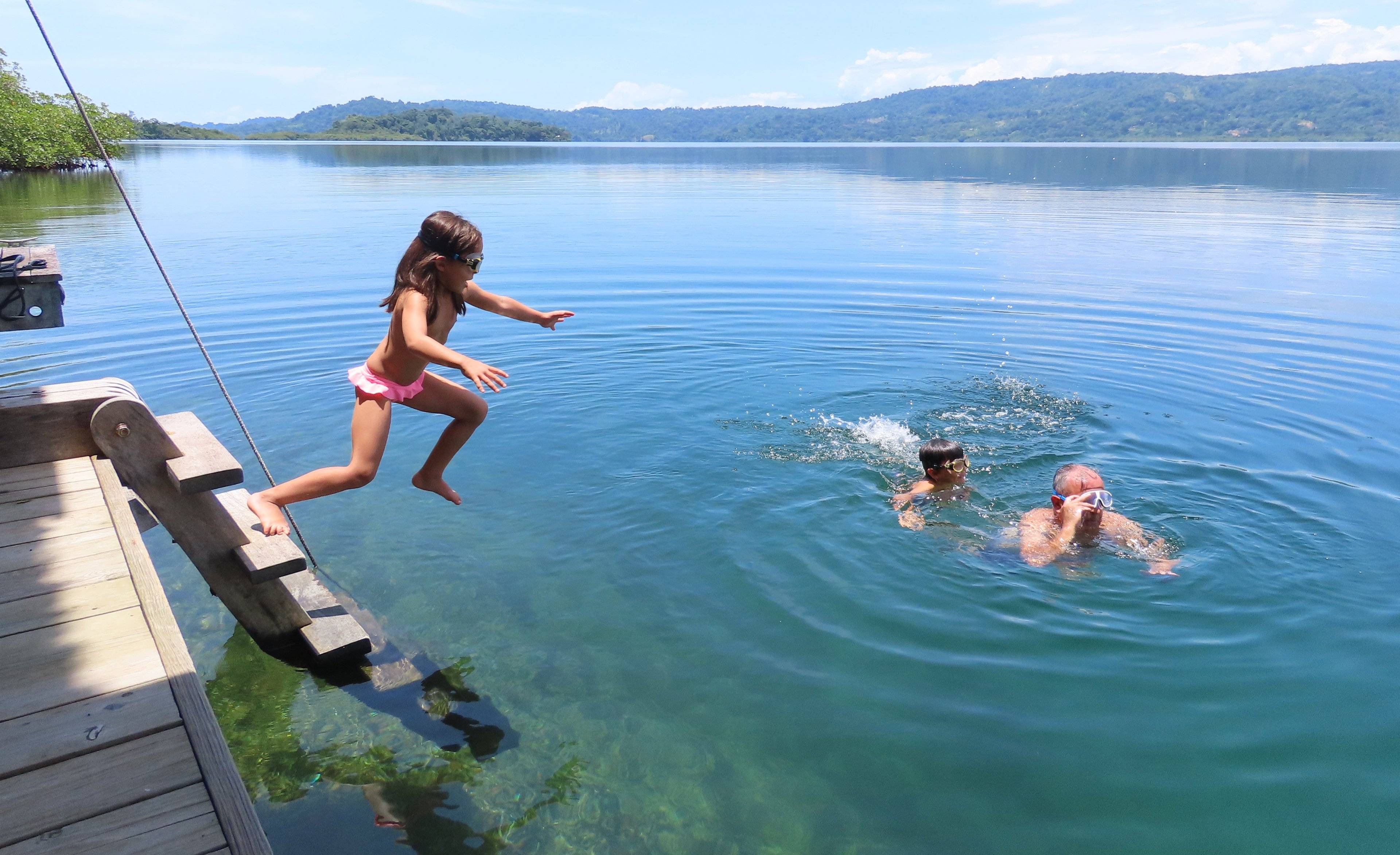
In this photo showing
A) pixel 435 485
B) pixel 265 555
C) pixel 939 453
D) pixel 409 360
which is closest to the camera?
pixel 265 555

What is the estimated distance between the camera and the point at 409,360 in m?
5.21

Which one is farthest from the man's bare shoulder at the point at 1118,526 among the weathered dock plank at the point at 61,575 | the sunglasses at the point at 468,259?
the weathered dock plank at the point at 61,575

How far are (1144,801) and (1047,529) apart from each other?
8.96 ft

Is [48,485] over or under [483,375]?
under

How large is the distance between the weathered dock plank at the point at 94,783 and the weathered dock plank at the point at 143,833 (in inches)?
1.3

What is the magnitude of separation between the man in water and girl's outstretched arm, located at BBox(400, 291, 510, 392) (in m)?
4.23

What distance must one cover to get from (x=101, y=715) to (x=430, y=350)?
230 cm

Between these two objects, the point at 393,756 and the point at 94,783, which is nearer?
the point at 94,783

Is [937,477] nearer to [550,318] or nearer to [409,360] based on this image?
[550,318]

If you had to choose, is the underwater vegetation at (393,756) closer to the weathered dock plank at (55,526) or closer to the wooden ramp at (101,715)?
the wooden ramp at (101,715)

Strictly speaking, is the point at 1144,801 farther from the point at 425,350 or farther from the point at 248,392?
the point at 248,392

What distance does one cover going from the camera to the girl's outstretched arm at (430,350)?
456 cm

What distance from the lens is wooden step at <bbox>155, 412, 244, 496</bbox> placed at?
4.55 metres

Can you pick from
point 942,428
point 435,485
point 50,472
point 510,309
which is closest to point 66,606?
point 50,472
